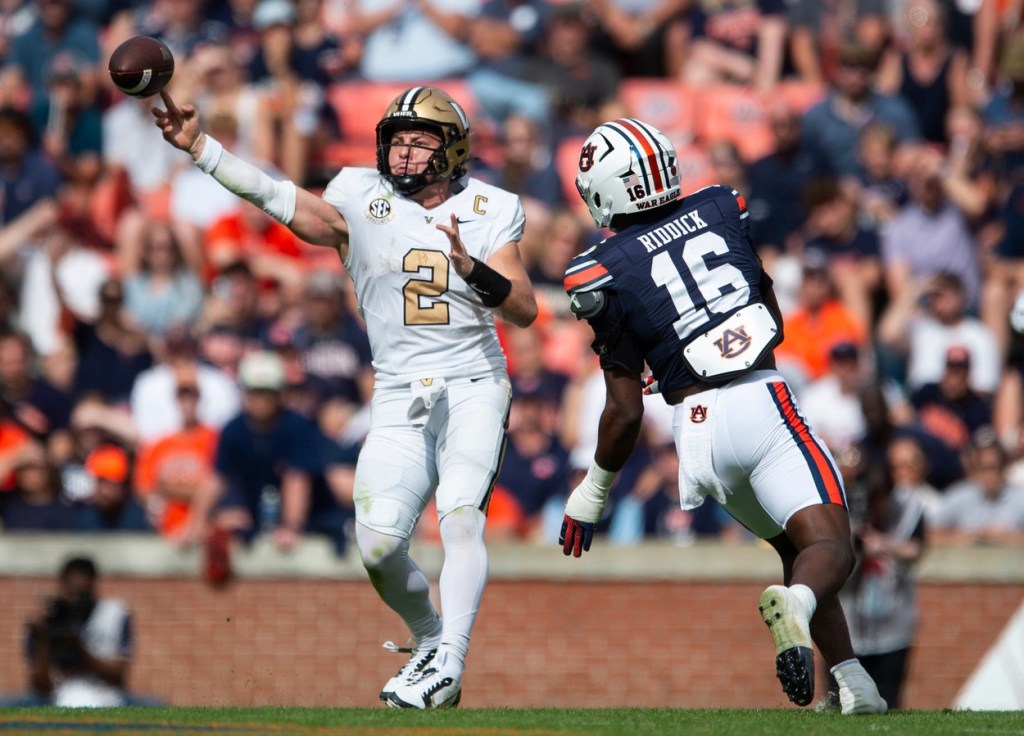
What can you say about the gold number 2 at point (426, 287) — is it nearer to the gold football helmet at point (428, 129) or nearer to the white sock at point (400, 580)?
the gold football helmet at point (428, 129)

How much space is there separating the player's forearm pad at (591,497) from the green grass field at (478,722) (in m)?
0.78

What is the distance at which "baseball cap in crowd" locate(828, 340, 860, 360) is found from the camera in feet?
39.2

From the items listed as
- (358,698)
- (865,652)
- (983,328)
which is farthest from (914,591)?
(358,698)

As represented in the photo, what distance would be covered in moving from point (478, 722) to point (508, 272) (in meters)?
2.05

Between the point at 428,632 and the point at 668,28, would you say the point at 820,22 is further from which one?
the point at 428,632

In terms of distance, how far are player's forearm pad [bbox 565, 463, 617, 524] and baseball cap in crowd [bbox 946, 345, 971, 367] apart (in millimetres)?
5411

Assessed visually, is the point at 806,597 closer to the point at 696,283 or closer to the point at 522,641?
the point at 696,283

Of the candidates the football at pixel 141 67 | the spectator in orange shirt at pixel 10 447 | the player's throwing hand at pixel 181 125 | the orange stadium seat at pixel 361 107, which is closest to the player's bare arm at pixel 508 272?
the player's throwing hand at pixel 181 125

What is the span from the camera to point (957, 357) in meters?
12.0

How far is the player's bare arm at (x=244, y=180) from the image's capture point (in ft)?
24.9

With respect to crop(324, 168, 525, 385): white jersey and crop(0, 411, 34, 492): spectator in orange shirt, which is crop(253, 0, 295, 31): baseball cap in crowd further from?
crop(324, 168, 525, 385): white jersey

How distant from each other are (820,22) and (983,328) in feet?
13.5

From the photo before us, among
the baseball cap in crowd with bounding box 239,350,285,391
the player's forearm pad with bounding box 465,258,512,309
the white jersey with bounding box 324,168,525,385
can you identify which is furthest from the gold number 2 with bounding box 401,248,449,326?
the baseball cap in crowd with bounding box 239,350,285,391

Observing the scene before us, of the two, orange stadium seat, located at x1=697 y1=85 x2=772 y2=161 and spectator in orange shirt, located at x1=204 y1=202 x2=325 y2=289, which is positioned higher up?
orange stadium seat, located at x1=697 y1=85 x2=772 y2=161
